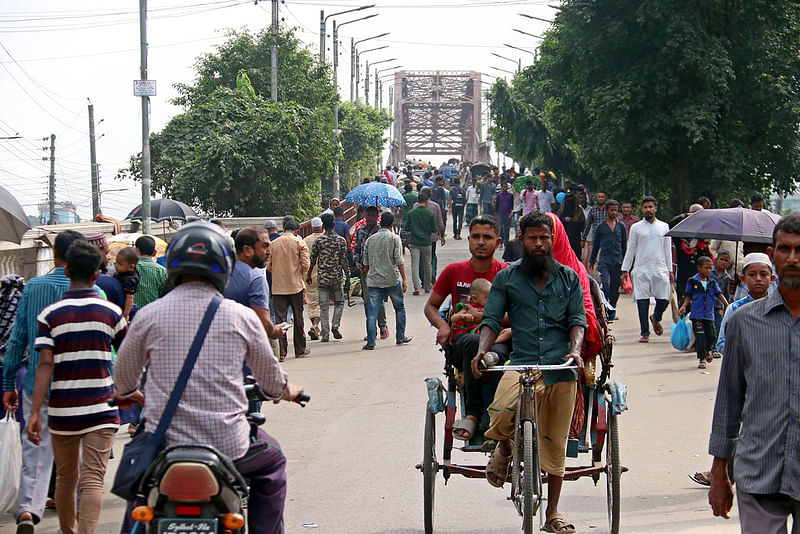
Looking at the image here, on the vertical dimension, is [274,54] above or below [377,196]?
above

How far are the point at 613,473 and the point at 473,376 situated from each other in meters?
0.96

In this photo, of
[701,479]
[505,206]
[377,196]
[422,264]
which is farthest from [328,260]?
[505,206]

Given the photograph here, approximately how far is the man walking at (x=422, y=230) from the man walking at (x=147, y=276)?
10.1 meters

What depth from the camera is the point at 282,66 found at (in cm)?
3994

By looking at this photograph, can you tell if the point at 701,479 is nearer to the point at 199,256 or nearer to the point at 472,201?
the point at 199,256

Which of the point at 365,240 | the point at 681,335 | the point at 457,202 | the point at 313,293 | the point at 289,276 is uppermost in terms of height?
the point at 457,202

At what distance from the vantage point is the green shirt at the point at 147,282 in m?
9.77

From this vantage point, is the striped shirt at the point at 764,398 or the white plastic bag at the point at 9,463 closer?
the striped shirt at the point at 764,398

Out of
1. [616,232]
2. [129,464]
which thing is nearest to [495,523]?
[129,464]

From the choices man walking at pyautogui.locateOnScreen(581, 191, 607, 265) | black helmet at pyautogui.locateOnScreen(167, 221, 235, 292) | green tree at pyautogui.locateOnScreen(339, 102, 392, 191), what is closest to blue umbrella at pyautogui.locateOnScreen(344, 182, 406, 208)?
man walking at pyautogui.locateOnScreen(581, 191, 607, 265)

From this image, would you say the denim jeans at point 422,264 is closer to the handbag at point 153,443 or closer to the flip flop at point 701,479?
the flip flop at point 701,479

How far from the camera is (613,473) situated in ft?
20.3

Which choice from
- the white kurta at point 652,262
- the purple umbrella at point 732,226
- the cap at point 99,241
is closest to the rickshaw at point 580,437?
the cap at point 99,241

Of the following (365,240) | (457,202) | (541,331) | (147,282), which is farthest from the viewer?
(457,202)
